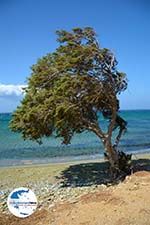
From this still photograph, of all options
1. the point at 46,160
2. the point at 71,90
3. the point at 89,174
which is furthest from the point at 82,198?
the point at 46,160

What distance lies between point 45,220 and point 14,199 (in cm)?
117

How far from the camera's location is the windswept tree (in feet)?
54.8

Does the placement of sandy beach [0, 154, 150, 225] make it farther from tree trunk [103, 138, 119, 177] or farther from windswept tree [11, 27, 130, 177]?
windswept tree [11, 27, 130, 177]

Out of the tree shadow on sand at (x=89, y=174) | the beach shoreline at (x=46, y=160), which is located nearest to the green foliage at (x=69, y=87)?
the tree shadow on sand at (x=89, y=174)

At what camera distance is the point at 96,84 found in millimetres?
16984

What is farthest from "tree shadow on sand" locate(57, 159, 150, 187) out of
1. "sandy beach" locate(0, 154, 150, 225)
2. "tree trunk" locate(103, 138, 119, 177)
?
"tree trunk" locate(103, 138, 119, 177)

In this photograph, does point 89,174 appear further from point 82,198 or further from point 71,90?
point 82,198

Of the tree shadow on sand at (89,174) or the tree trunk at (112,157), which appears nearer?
the tree shadow on sand at (89,174)

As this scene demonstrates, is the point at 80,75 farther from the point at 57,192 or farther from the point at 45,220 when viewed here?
the point at 45,220

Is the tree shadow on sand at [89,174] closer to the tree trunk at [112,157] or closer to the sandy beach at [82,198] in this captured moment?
the sandy beach at [82,198]

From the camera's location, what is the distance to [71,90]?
1650 cm

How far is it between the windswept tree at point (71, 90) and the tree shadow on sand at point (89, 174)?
3.34 ft

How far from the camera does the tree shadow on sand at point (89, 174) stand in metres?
17.5

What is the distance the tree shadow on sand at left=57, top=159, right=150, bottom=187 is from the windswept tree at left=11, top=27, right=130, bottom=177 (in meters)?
1.02
